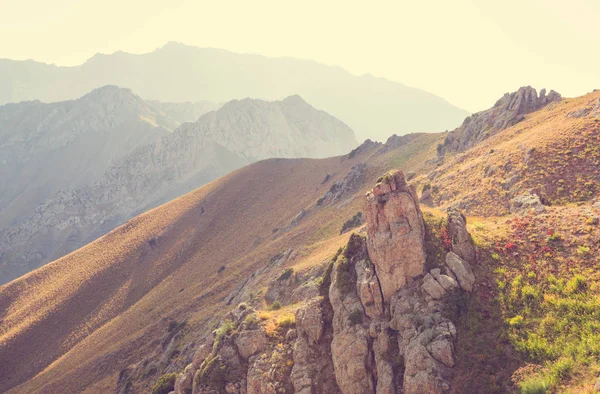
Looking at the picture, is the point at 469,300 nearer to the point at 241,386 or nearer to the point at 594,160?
the point at 241,386

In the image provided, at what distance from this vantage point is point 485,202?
39188 millimetres

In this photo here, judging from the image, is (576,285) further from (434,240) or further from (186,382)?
(186,382)

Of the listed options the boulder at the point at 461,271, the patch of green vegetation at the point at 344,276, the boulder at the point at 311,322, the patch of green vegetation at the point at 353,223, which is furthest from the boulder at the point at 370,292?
the patch of green vegetation at the point at 353,223

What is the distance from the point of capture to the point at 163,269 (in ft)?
301

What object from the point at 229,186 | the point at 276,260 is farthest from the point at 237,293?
the point at 229,186

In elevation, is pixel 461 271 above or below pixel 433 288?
above

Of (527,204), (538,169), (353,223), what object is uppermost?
(538,169)

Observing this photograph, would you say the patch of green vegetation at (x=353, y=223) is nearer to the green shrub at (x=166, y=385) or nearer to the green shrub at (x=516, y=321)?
the green shrub at (x=166, y=385)

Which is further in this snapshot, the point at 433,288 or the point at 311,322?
the point at 311,322

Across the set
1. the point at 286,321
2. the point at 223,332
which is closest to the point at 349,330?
the point at 286,321

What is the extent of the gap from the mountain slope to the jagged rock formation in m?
11.2

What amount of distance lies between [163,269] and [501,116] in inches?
3388

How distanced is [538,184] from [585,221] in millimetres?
11864

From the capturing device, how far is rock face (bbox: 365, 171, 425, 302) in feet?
75.0
